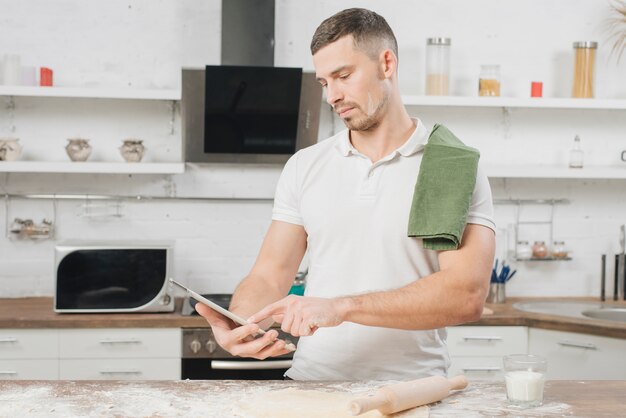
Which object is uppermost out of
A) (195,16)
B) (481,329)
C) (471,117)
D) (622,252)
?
(195,16)

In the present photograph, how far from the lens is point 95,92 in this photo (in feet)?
13.3

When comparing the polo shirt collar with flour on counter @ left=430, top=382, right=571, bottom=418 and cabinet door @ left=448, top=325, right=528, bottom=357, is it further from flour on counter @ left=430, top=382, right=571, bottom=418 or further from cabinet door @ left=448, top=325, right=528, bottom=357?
cabinet door @ left=448, top=325, right=528, bottom=357

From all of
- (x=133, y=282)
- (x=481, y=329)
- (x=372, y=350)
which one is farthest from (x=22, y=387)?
(x=481, y=329)

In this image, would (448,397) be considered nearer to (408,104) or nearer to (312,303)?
(312,303)

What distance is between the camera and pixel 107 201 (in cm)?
435

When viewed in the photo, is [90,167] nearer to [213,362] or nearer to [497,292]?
[213,362]

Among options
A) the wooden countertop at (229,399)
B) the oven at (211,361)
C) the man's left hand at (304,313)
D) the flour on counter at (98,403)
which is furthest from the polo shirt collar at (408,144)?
the oven at (211,361)

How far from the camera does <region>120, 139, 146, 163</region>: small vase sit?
4109 millimetres

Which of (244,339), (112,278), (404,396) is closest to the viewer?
(404,396)

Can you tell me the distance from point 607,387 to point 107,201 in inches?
112

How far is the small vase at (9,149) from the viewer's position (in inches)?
158

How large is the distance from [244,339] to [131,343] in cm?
174

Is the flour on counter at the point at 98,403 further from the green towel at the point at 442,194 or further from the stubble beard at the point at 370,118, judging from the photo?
the stubble beard at the point at 370,118

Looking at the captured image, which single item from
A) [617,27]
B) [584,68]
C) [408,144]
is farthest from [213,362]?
[617,27]
